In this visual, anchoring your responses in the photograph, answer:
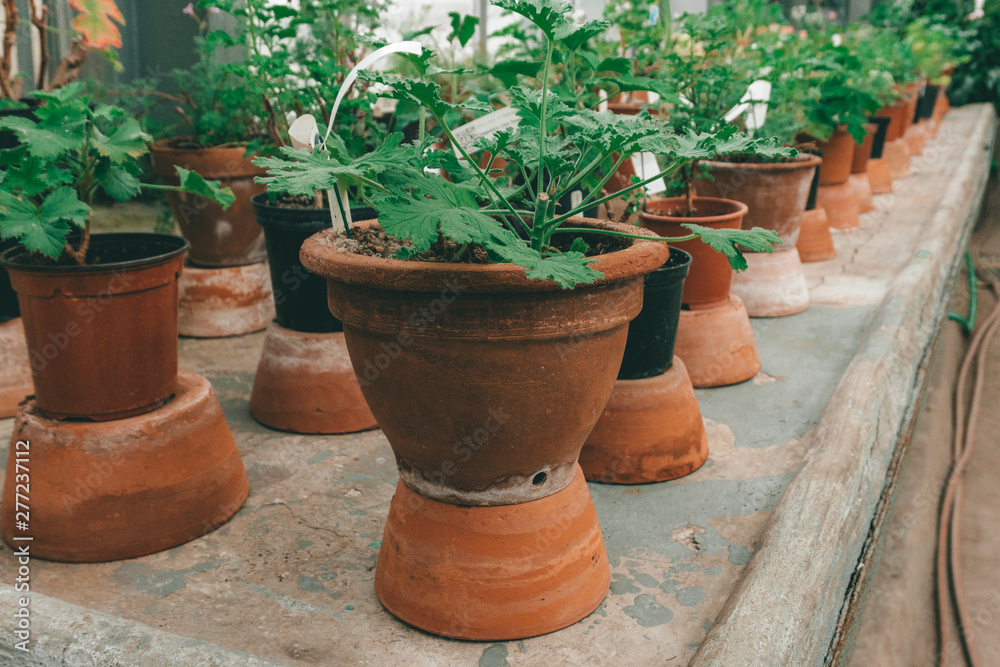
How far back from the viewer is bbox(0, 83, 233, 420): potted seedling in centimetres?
133

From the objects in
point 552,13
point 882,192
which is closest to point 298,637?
point 552,13

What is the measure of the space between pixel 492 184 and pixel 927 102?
722 cm

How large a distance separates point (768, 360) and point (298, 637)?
1.76 meters

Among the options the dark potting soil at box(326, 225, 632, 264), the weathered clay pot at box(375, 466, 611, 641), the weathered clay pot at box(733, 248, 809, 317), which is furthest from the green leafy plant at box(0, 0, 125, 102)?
the weathered clay pot at box(733, 248, 809, 317)

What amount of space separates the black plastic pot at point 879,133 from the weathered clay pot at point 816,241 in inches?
60.6

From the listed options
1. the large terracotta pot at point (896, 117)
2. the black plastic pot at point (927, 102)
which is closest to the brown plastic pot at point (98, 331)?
the large terracotta pot at point (896, 117)

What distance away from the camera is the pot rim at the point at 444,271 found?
1.03 meters

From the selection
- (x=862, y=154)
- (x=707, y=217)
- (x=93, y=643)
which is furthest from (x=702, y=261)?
(x=862, y=154)

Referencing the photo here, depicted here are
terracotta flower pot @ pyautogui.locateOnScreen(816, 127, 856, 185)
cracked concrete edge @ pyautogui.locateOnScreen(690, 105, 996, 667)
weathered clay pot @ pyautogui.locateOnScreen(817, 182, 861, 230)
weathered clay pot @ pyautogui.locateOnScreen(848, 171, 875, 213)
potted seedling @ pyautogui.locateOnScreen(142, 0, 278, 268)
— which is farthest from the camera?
weathered clay pot @ pyautogui.locateOnScreen(848, 171, 875, 213)

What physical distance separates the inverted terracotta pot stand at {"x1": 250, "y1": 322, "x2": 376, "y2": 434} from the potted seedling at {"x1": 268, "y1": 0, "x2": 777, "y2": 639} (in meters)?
0.66

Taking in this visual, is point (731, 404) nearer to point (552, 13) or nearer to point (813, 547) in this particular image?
point (813, 547)

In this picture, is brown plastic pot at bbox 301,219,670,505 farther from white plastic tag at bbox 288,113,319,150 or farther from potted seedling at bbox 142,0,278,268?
potted seedling at bbox 142,0,278,268

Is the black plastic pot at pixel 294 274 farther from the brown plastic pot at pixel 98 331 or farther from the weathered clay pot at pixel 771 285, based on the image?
the weathered clay pot at pixel 771 285

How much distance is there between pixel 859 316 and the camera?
2.93 m
